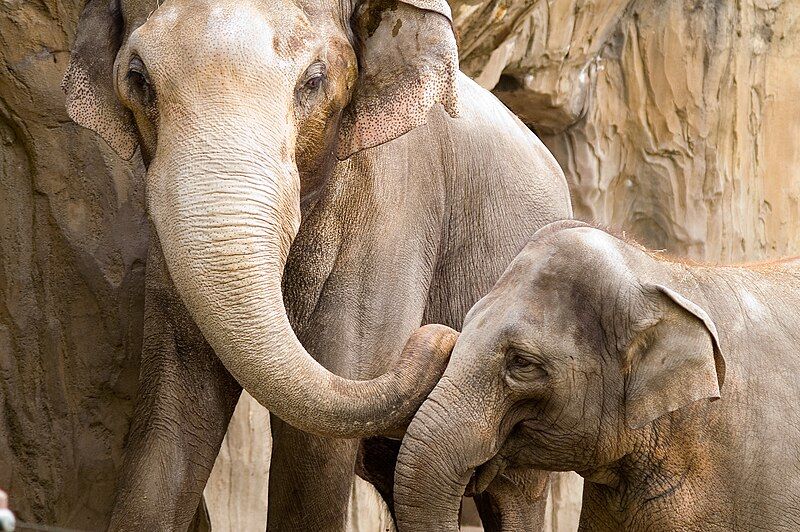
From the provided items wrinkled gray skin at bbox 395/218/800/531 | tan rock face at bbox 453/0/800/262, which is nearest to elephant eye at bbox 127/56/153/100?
wrinkled gray skin at bbox 395/218/800/531

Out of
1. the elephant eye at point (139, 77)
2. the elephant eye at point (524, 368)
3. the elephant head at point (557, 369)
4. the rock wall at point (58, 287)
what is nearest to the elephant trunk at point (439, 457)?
the elephant head at point (557, 369)

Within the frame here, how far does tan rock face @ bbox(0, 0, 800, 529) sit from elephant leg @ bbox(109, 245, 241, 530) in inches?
42.7

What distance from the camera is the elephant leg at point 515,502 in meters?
5.52

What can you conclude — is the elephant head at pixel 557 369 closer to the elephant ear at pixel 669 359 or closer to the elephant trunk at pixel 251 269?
the elephant ear at pixel 669 359

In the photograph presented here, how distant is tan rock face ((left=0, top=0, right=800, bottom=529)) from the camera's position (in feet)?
21.2

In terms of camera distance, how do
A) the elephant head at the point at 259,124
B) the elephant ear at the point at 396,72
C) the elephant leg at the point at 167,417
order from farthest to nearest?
the elephant leg at the point at 167,417 < the elephant ear at the point at 396,72 < the elephant head at the point at 259,124

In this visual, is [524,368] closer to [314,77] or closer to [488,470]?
[488,470]

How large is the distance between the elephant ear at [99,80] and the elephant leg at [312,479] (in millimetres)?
1162

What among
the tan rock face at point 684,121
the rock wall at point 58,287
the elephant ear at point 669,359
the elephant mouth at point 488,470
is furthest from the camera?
the tan rock face at point 684,121

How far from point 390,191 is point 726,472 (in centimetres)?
155

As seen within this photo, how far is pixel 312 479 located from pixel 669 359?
67.8 inches

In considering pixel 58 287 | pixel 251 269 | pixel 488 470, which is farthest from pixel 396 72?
pixel 58 287

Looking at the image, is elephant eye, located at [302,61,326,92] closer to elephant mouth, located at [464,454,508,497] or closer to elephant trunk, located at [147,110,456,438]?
elephant trunk, located at [147,110,456,438]

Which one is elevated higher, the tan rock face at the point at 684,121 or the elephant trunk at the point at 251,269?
the tan rock face at the point at 684,121
